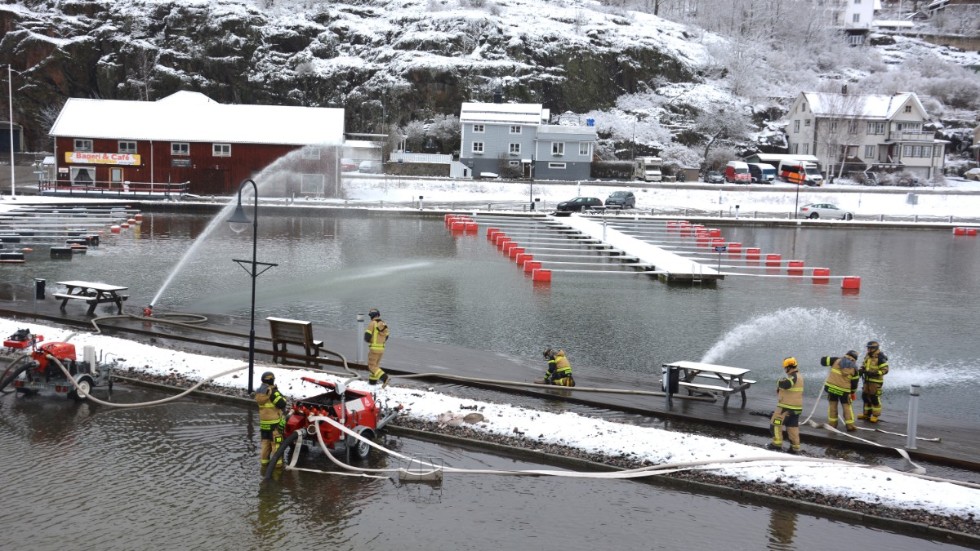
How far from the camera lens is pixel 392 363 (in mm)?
20703

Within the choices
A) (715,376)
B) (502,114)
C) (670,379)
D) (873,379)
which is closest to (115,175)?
(502,114)

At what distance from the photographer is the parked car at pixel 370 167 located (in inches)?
3236

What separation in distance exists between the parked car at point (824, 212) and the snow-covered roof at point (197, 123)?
39328 mm

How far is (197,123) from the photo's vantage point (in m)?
69.1

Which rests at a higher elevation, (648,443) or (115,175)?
(115,175)

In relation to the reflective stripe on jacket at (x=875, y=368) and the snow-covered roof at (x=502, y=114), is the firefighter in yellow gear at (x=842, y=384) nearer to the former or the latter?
the reflective stripe on jacket at (x=875, y=368)

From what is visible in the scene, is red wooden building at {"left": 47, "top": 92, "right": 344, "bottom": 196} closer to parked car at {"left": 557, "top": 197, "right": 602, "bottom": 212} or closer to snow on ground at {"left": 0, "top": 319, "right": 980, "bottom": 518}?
parked car at {"left": 557, "top": 197, "right": 602, "bottom": 212}

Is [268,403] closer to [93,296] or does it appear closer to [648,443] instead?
[648,443]

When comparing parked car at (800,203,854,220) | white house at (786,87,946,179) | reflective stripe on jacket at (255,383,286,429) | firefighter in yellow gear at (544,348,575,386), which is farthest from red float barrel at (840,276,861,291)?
white house at (786,87,946,179)

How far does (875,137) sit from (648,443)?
308ft

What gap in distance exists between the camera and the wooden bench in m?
20.0

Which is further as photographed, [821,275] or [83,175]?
[83,175]

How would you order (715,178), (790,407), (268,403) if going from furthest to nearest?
(715,178) → (790,407) → (268,403)

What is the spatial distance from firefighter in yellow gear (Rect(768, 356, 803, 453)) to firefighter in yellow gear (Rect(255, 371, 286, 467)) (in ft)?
28.2
